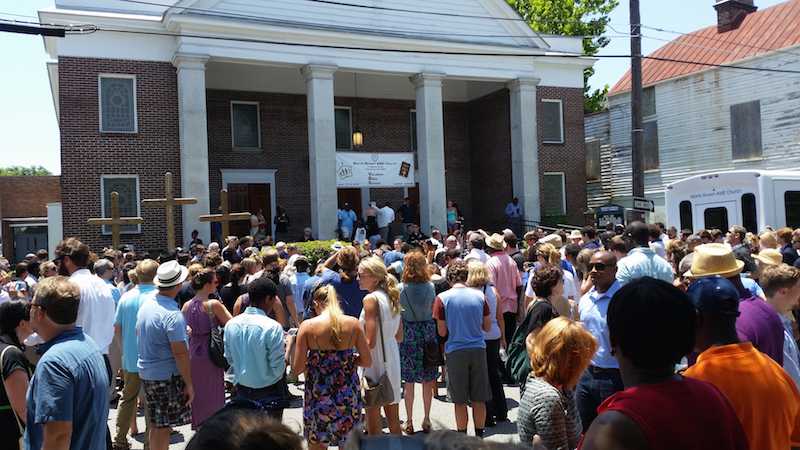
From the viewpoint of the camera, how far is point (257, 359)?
208 inches

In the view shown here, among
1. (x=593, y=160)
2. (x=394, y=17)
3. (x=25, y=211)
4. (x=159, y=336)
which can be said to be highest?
(x=394, y=17)

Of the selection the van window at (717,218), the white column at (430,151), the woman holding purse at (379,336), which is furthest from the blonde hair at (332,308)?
the white column at (430,151)

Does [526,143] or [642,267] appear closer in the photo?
[642,267]

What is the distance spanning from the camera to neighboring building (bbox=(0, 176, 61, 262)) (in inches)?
1460

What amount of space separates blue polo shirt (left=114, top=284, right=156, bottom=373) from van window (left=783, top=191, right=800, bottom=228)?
15168 millimetres

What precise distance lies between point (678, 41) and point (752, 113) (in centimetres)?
744

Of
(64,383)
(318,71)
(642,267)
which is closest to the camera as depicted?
(64,383)

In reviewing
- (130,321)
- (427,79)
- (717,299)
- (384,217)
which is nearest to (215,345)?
(130,321)

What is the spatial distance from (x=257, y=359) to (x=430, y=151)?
18366mm

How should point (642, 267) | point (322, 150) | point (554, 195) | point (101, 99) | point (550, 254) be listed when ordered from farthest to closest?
point (554, 195)
point (322, 150)
point (101, 99)
point (550, 254)
point (642, 267)

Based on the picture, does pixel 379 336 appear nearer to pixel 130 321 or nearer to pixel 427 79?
pixel 130 321

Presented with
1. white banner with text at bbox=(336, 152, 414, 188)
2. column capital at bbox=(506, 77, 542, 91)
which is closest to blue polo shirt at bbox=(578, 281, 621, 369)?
white banner with text at bbox=(336, 152, 414, 188)

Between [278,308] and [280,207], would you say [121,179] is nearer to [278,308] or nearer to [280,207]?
[280,207]

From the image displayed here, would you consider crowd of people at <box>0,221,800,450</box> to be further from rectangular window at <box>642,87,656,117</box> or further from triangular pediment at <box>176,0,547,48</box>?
rectangular window at <box>642,87,656,117</box>
